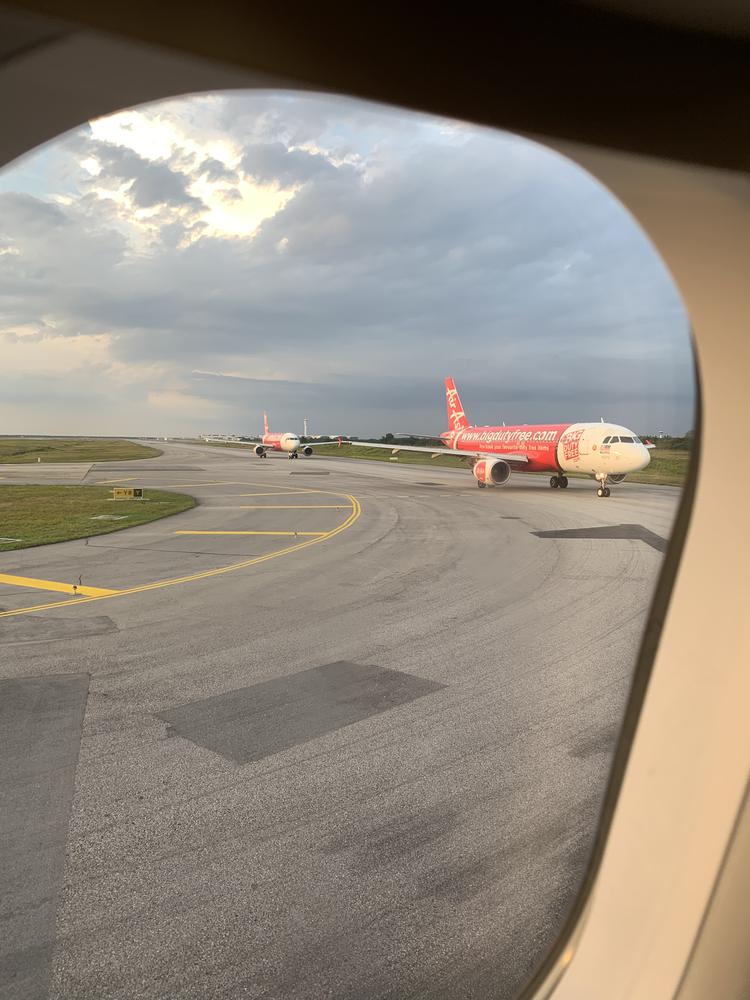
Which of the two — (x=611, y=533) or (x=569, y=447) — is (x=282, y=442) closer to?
(x=569, y=447)

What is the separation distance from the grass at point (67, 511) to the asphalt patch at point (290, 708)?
30.7 feet

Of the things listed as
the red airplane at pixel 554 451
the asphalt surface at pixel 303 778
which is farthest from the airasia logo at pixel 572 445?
the asphalt surface at pixel 303 778

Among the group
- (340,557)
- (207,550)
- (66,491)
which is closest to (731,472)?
(340,557)

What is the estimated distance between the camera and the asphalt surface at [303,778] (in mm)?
2627

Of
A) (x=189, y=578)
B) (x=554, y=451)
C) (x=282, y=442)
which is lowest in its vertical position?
(x=282, y=442)

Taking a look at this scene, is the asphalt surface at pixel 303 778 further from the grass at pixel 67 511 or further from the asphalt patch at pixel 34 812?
the grass at pixel 67 511

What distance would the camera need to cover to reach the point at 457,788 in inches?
152

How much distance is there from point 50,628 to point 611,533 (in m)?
10.8

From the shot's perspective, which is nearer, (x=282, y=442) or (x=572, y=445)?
(x=572, y=445)

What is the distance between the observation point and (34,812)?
361 centimetres

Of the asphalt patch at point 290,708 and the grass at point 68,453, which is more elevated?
the asphalt patch at point 290,708

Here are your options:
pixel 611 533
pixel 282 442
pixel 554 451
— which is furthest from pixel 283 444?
pixel 611 533

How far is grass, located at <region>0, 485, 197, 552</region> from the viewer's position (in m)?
14.5

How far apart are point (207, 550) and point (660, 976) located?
37.7 ft
